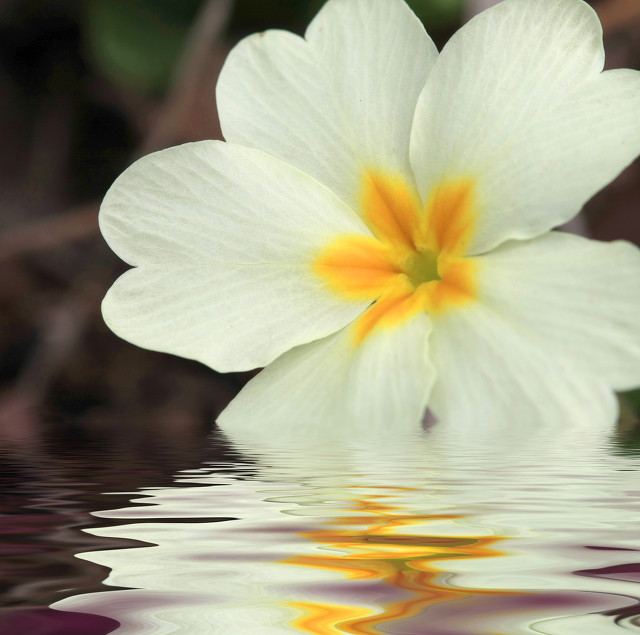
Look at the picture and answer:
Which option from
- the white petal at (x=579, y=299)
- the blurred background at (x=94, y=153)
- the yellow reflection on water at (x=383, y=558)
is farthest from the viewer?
the blurred background at (x=94, y=153)

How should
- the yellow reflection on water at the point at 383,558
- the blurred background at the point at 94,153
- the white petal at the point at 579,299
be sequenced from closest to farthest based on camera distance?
the yellow reflection on water at the point at 383,558 < the white petal at the point at 579,299 < the blurred background at the point at 94,153

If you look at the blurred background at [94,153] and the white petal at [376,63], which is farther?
the blurred background at [94,153]

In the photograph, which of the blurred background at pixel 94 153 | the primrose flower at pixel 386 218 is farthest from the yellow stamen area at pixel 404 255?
the blurred background at pixel 94 153

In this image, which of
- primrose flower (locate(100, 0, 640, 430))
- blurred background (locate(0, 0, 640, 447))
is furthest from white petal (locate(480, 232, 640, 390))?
blurred background (locate(0, 0, 640, 447))

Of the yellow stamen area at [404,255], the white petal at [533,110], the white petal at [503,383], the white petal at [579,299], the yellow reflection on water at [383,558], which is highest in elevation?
the white petal at [533,110]

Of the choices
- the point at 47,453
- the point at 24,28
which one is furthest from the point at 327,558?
the point at 24,28

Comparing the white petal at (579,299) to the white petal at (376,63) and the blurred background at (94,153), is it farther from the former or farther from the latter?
the blurred background at (94,153)

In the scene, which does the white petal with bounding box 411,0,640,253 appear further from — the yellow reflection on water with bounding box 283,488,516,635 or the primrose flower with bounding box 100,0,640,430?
the yellow reflection on water with bounding box 283,488,516,635

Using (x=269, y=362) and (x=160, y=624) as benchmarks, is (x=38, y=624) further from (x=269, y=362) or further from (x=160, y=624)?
(x=269, y=362)
